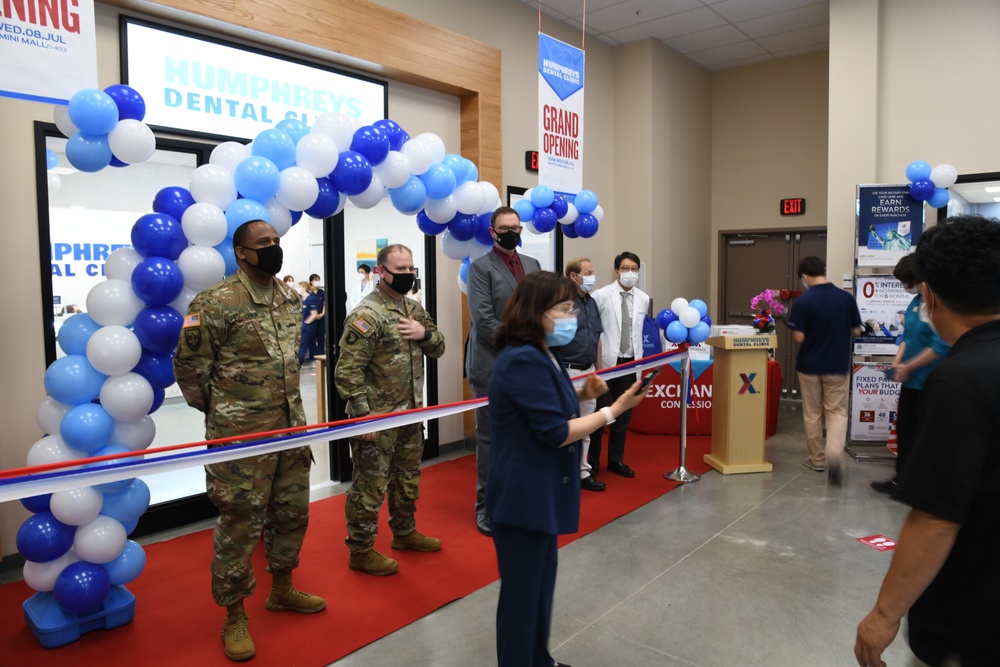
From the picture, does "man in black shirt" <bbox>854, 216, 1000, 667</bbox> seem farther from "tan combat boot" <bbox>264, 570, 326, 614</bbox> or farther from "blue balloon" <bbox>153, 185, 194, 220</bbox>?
"blue balloon" <bbox>153, 185, 194, 220</bbox>

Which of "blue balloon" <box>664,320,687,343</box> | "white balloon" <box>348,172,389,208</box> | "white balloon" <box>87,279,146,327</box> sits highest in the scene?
"white balloon" <box>348,172,389,208</box>

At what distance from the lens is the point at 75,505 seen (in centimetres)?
277

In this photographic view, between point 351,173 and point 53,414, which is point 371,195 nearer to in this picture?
point 351,173

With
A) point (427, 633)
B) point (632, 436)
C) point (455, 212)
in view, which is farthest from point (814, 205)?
point (427, 633)

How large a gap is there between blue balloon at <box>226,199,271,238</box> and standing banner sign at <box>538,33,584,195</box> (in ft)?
6.47

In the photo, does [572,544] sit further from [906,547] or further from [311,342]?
[311,342]

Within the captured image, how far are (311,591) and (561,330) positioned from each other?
205 cm

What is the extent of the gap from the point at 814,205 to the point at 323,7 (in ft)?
20.4

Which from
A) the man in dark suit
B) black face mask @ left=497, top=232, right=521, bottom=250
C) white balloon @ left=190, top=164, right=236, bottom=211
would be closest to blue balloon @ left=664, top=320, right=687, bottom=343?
the man in dark suit

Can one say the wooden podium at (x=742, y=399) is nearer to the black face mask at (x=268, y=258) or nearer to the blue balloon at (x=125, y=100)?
the black face mask at (x=268, y=258)

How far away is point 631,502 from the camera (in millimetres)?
4645

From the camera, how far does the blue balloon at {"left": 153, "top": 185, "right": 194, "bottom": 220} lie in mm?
2969

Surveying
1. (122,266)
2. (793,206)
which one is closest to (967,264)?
(122,266)

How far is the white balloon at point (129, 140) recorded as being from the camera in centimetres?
285
